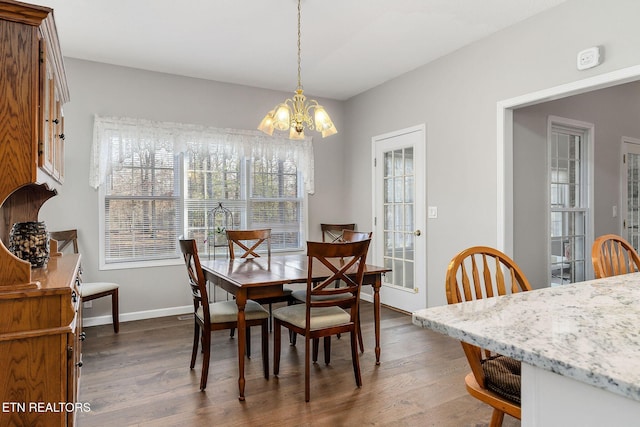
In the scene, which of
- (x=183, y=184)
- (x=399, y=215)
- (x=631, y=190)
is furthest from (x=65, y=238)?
(x=631, y=190)

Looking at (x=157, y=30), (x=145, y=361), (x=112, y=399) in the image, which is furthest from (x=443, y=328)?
(x=157, y=30)

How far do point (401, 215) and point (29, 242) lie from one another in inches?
138

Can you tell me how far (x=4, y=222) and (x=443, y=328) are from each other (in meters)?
2.51

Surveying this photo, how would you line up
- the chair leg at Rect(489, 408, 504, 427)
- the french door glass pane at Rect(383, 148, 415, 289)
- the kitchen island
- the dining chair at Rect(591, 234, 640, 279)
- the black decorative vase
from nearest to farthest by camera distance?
the kitchen island < the chair leg at Rect(489, 408, 504, 427) < the dining chair at Rect(591, 234, 640, 279) < the black decorative vase < the french door glass pane at Rect(383, 148, 415, 289)

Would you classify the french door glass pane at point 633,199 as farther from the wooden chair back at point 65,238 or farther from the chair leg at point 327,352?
the wooden chair back at point 65,238

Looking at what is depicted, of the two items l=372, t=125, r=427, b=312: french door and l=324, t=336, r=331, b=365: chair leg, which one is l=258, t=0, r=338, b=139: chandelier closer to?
l=324, t=336, r=331, b=365: chair leg

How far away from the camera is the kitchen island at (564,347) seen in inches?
25.1

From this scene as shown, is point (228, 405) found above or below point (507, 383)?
below

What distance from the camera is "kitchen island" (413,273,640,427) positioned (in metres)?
0.64

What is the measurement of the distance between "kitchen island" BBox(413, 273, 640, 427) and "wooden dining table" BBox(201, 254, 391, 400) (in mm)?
1599

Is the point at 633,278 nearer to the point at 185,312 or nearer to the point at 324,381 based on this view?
the point at 324,381

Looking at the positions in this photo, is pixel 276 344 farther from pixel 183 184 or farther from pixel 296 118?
pixel 183 184

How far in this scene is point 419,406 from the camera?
2334mm

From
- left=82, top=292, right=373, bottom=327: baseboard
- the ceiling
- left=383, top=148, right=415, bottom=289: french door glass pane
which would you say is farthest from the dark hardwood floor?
the ceiling
